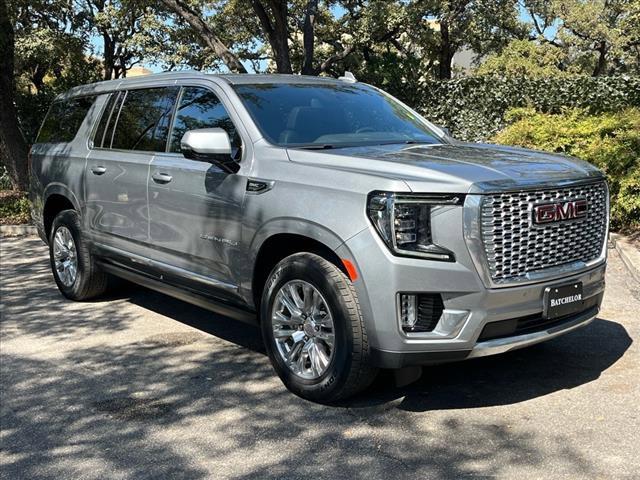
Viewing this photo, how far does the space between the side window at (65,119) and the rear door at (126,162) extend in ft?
1.54

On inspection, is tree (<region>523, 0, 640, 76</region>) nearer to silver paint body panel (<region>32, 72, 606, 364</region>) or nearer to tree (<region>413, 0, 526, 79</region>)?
tree (<region>413, 0, 526, 79</region>)

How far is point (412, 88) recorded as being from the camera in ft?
51.9

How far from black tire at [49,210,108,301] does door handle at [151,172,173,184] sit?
1.50 metres

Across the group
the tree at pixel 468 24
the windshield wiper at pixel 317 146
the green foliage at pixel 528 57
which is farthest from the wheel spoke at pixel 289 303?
the green foliage at pixel 528 57

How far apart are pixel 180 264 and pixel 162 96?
1375 mm

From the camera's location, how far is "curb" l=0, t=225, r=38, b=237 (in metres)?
11.5

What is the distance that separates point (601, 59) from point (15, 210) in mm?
Result: 26895

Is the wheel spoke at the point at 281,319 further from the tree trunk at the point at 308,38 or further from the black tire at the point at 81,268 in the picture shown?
the tree trunk at the point at 308,38

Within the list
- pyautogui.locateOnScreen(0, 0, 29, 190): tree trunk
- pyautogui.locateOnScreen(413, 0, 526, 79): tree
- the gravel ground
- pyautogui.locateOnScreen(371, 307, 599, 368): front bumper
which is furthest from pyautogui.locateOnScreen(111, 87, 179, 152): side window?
pyautogui.locateOnScreen(413, 0, 526, 79): tree

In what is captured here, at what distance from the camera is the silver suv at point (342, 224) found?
12.0ft

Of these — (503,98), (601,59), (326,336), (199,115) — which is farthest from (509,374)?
(601,59)

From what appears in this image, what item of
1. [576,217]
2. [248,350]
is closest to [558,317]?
[576,217]

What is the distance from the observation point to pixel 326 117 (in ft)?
16.4

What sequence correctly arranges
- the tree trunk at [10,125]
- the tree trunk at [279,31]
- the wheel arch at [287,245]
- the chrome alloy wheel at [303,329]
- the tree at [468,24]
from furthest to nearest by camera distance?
the tree at [468,24] < the tree trunk at [279,31] < the tree trunk at [10,125] < the chrome alloy wheel at [303,329] < the wheel arch at [287,245]
